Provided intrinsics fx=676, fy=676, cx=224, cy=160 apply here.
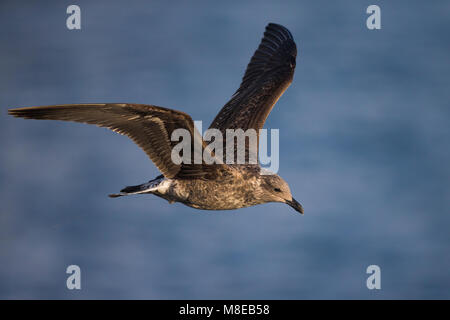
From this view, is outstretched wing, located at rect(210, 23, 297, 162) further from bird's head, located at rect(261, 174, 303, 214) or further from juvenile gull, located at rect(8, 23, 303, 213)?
bird's head, located at rect(261, 174, 303, 214)

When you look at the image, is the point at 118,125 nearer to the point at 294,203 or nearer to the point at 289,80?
the point at 294,203

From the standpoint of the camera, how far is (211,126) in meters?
11.1

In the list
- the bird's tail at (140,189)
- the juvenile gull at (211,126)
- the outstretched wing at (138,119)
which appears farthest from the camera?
the bird's tail at (140,189)

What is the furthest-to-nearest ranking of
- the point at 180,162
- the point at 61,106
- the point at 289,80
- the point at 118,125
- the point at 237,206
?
1. the point at 289,80
2. the point at 237,206
3. the point at 180,162
4. the point at 118,125
5. the point at 61,106

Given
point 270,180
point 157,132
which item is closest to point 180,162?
point 157,132

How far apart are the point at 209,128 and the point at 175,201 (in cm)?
195

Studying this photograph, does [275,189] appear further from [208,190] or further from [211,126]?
[211,126]

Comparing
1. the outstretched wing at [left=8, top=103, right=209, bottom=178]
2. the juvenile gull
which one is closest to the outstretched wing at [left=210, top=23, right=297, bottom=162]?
the juvenile gull

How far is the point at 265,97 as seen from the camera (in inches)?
450

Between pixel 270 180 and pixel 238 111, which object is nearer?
pixel 270 180

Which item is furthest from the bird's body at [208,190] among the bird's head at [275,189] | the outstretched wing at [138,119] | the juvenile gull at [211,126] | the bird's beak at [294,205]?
the bird's beak at [294,205]

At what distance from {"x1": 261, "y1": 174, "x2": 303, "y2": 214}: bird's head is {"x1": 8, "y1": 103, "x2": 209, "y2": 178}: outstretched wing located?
1.11m

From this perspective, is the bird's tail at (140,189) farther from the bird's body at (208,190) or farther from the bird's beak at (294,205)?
the bird's beak at (294,205)

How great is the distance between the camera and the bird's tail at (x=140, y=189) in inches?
360
